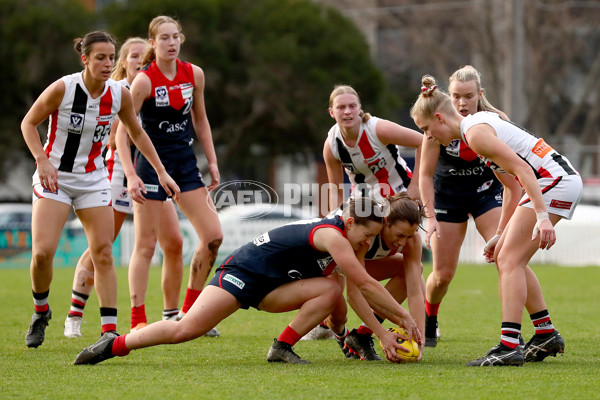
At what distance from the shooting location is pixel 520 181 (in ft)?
17.2

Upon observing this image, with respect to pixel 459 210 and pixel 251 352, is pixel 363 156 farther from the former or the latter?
pixel 251 352

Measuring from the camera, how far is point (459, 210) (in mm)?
6785

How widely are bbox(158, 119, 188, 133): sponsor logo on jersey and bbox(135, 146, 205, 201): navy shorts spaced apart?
148mm

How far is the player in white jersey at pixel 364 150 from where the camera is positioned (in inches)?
259

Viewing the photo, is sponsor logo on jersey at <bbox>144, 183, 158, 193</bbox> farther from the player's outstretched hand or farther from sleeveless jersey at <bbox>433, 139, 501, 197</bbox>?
sleeveless jersey at <bbox>433, 139, 501, 197</bbox>

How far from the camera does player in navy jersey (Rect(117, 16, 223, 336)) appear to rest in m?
6.95

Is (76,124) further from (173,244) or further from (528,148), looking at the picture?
(528,148)

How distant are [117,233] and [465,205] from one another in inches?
110

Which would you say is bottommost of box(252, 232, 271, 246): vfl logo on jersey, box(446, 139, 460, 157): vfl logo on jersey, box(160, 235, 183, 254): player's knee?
box(160, 235, 183, 254): player's knee

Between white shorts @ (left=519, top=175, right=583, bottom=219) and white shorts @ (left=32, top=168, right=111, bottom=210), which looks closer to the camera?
white shorts @ (left=519, top=175, right=583, bottom=219)

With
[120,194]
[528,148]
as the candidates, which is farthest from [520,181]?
[120,194]

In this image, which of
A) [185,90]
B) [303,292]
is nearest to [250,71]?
[185,90]

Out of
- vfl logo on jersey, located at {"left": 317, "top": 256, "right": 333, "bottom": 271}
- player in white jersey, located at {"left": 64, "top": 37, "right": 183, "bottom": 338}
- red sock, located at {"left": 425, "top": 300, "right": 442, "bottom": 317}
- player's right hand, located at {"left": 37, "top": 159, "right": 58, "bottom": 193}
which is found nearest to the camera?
vfl logo on jersey, located at {"left": 317, "top": 256, "right": 333, "bottom": 271}

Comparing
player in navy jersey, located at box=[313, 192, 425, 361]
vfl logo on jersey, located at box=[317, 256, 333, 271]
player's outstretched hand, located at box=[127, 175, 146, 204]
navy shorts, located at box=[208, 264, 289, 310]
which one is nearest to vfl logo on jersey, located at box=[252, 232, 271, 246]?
navy shorts, located at box=[208, 264, 289, 310]
